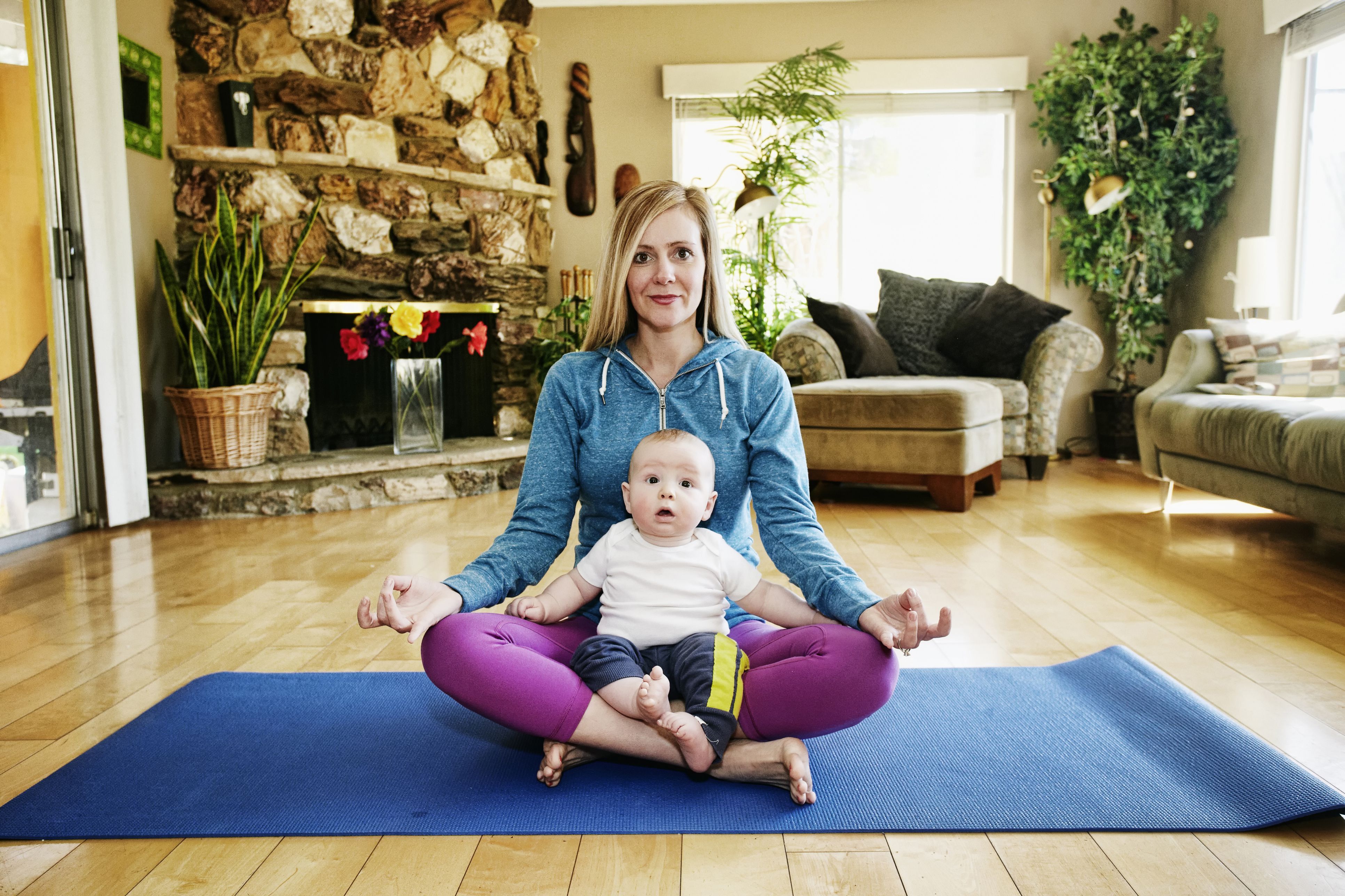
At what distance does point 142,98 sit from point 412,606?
3330 mm

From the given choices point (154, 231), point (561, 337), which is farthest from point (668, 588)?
point (561, 337)

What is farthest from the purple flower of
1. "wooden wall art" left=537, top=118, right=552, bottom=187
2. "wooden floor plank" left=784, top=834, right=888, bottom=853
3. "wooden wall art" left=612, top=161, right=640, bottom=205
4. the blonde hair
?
"wooden floor plank" left=784, top=834, right=888, bottom=853

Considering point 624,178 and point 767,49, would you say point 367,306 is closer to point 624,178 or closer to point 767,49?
point 624,178

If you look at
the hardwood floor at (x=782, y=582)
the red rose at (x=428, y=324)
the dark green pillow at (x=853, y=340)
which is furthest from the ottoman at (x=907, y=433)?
the red rose at (x=428, y=324)

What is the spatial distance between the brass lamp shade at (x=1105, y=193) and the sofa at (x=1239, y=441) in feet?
4.11

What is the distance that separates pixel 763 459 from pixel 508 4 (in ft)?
13.3

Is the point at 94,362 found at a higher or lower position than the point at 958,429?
higher

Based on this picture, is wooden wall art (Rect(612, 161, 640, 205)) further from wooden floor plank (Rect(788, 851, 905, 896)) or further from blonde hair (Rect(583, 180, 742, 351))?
wooden floor plank (Rect(788, 851, 905, 896))

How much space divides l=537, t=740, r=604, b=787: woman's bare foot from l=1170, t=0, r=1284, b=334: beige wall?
14.1 ft

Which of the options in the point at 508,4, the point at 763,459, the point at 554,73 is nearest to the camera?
the point at 763,459

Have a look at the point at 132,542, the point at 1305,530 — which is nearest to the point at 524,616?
the point at 132,542

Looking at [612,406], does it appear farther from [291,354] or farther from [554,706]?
[291,354]

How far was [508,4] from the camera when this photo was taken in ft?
15.5

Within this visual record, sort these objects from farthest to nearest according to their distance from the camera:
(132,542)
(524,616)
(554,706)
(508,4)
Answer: (508,4)
(132,542)
(524,616)
(554,706)
